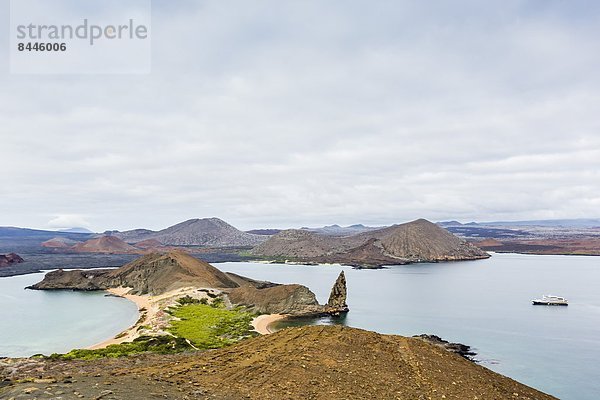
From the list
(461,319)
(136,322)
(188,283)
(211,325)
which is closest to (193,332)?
(211,325)

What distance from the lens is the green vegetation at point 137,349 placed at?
45.3 m

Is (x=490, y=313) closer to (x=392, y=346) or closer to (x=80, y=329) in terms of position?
(x=392, y=346)

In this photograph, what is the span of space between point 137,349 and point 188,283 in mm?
52231

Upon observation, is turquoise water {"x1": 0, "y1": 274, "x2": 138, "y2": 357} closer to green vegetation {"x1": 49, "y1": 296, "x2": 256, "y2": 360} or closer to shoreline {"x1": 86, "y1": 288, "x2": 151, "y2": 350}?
shoreline {"x1": 86, "y1": 288, "x2": 151, "y2": 350}

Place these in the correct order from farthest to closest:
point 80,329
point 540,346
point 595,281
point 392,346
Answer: point 595,281
point 80,329
point 540,346
point 392,346

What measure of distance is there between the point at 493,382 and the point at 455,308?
62480 mm

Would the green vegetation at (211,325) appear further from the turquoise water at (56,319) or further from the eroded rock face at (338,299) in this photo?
the eroded rock face at (338,299)

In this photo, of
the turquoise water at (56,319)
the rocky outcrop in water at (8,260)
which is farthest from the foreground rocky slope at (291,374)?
the rocky outcrop in water at (8,260)

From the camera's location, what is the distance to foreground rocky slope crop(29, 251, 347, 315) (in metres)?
81.4

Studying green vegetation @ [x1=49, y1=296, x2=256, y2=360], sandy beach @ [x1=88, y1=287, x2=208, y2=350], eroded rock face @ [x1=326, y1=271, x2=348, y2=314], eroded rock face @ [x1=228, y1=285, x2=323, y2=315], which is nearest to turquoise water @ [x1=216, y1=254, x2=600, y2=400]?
eroded rock face @ [x1=326, y1=271, x2=348, y2=314]

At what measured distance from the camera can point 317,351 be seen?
33.4 metres

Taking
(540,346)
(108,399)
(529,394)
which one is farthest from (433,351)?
(540,346)

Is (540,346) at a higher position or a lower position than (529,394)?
lower

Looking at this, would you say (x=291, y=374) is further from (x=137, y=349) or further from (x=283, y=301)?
(x=283, y=301)
